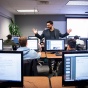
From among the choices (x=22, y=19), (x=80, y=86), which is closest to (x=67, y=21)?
(x=22, y=19)

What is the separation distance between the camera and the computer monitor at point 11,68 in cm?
153

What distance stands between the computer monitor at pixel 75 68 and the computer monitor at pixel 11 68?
0.39 metres

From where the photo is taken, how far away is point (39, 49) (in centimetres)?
516

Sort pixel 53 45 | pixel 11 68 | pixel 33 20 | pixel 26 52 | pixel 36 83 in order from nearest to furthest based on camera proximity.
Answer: pixel 11 68, pixel 36 83, pixel 26 52, pixel 53 45, pixel 33 20

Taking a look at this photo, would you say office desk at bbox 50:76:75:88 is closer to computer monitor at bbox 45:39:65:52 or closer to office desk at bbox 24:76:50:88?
office desk at bbox 24:76:50:88

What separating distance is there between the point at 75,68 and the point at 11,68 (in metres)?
Result: 0.58

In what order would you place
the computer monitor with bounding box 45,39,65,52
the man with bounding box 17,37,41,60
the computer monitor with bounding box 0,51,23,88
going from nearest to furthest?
the computer monitor with bounding box 0,51,23,88 < the man with bounding box 17,37,41,60 < the computer monitor with bounding box 45,39,65,52

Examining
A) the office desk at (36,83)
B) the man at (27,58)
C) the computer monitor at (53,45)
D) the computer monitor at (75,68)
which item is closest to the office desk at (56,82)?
the office desk at (36,83)

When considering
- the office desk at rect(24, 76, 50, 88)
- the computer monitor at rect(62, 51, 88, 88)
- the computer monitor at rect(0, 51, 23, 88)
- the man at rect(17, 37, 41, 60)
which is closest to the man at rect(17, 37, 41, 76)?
the man at rect(17, 37, 41, 60)

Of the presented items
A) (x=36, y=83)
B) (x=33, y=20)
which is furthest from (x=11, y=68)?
(x=33, y=20)

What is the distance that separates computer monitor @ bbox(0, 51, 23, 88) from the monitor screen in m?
3.01

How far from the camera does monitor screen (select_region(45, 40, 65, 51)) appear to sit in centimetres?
455

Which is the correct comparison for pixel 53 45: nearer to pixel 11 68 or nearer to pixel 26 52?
pixel 26 52

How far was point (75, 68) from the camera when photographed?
5.11ft
